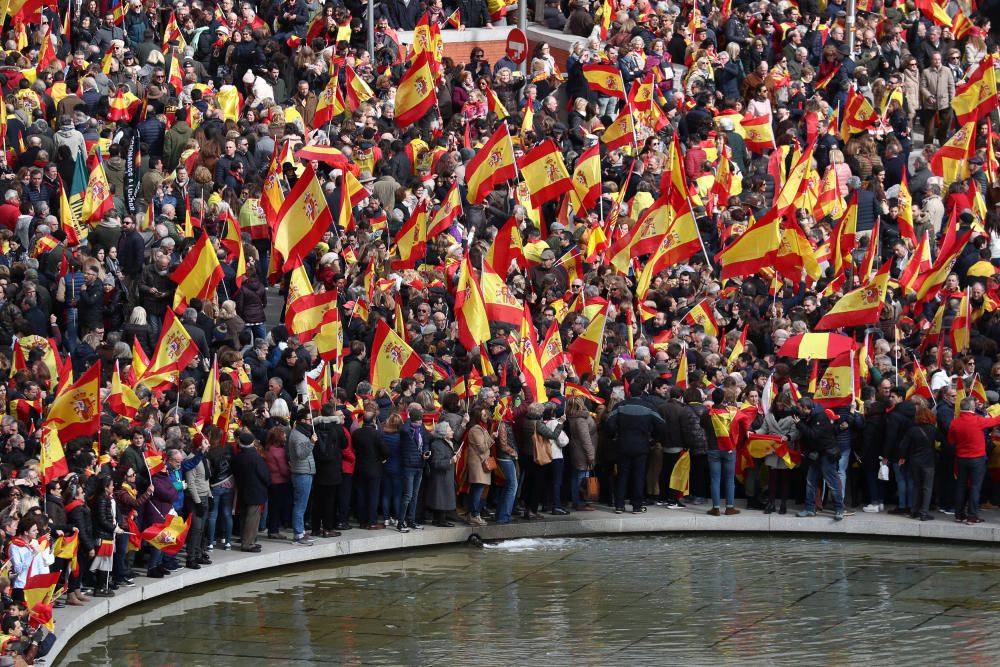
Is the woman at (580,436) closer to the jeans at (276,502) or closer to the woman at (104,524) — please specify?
the jeans at (276,502)

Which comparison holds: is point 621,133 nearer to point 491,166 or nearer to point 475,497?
point 491,166

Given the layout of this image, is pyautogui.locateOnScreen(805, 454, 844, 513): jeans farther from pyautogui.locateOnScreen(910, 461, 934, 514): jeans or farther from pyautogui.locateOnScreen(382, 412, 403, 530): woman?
pyautogui.locateOnScreen(382, 412, 403, 530): woman

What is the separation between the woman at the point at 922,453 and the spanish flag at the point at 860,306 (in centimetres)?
236

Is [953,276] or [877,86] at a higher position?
[877,86]

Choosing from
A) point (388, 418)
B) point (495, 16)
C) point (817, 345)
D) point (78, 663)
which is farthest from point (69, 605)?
point (495, 16)

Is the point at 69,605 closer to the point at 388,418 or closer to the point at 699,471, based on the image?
the point at 388,418

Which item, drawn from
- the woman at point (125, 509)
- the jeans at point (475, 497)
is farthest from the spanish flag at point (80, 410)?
the jeans at point (475, 497)

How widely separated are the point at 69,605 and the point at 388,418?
16.2 feet

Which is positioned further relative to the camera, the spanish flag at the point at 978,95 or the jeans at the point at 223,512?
the spanish flag at the point at 978,95

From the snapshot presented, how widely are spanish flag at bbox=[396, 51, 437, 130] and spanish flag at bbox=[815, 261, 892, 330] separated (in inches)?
306

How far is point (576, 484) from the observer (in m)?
28.4

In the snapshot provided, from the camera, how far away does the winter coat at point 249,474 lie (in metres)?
26.0

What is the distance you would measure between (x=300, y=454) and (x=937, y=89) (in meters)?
Answer: 15.8

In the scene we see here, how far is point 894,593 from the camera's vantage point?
25.1m
